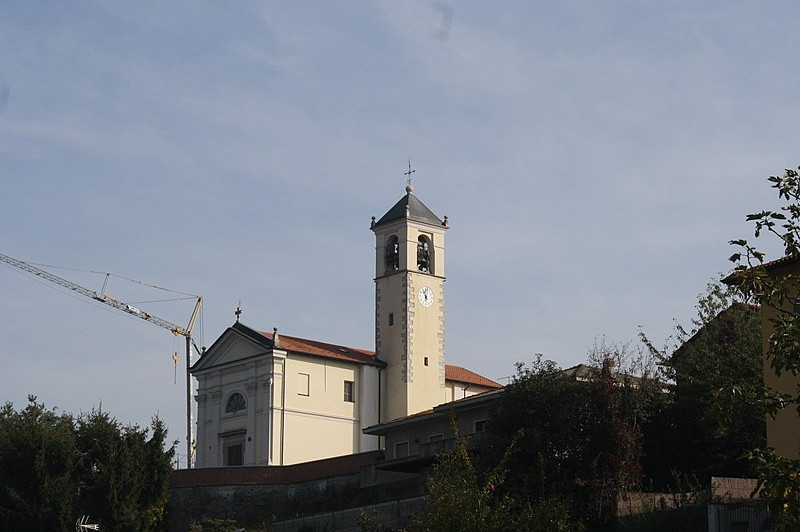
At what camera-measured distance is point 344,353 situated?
217ft

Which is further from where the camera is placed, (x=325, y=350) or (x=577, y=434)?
(x=325, y=350)

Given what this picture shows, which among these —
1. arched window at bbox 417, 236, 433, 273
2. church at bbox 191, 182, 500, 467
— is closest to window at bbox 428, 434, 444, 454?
church at bbox 191, 182, 500, 467

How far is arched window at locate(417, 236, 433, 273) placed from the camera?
223 feet

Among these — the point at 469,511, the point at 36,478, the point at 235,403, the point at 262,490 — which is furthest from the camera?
the point at 235,403

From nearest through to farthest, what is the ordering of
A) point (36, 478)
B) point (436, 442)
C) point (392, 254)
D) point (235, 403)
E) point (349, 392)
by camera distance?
point (436, 442)
point (36, 478)
point (349, 392)
point (235, 403)
point (392, 254)

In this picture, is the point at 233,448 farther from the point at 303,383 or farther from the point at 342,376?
the point at 342,376

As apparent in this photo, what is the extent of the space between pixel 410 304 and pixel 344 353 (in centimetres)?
409

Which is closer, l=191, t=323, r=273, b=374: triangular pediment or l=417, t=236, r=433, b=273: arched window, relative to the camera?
l=191, t=323, r=273, b=374: triangular pediment

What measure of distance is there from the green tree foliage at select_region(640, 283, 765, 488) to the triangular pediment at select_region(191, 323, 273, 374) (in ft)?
76.8

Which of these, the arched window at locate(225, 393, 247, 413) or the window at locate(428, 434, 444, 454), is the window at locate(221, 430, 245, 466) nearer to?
the arched window at locate(225, 393, 247, 413)

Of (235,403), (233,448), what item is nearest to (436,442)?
(233,448)

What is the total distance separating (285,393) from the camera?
63281mm

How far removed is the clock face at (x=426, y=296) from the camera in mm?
66850

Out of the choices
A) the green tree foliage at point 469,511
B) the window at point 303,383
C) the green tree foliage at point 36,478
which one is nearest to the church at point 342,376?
the window at point 303,383
